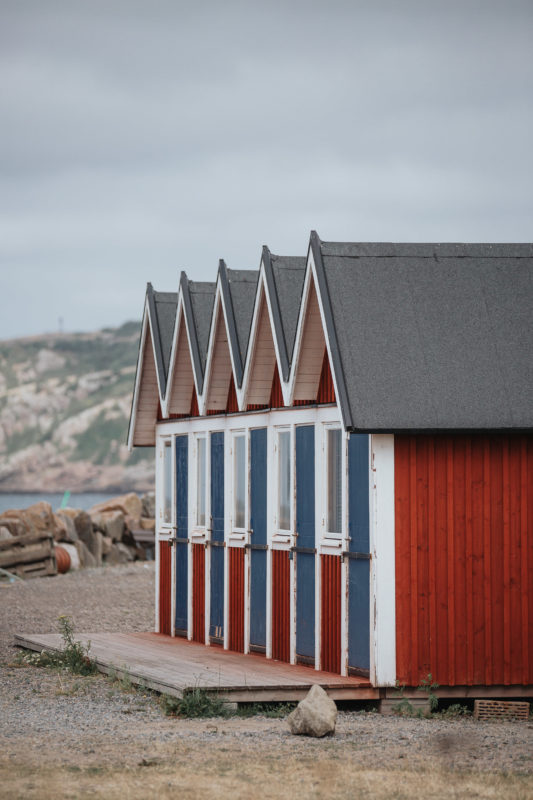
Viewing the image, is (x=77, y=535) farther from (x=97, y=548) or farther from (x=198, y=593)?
(x=198, y=593)

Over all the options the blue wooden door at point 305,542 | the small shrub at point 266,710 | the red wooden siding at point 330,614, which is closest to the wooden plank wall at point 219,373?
the blue wooden door at point 305,542

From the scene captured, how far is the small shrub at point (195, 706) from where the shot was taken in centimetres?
1383

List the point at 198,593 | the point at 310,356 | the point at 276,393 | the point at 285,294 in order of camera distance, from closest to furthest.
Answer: the point at 310,356 → the point at 285,294 → the point at 276,393 → the point at 198,593

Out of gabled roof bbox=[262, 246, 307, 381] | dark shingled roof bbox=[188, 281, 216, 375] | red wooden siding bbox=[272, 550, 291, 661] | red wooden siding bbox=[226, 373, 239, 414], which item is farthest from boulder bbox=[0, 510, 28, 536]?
gabled roof bbox=[262, 246, 307, 381]

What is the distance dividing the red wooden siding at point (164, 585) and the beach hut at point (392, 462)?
3.68m

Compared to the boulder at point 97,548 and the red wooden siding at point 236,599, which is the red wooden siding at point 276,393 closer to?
the red wooden siding at point 236,599

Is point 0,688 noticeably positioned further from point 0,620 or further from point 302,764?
point 0,620

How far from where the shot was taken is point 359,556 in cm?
1482

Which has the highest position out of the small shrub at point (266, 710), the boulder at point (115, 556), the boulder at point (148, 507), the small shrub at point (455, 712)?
the boulder at point (148, 507)

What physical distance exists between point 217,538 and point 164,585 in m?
2.86

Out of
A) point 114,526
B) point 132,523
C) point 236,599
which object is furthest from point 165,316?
point 132,523

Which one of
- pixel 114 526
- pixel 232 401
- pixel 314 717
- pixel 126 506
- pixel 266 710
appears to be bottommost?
pixel 266 710

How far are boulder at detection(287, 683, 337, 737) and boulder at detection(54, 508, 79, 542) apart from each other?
98.2ft

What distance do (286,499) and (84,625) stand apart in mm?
8884
